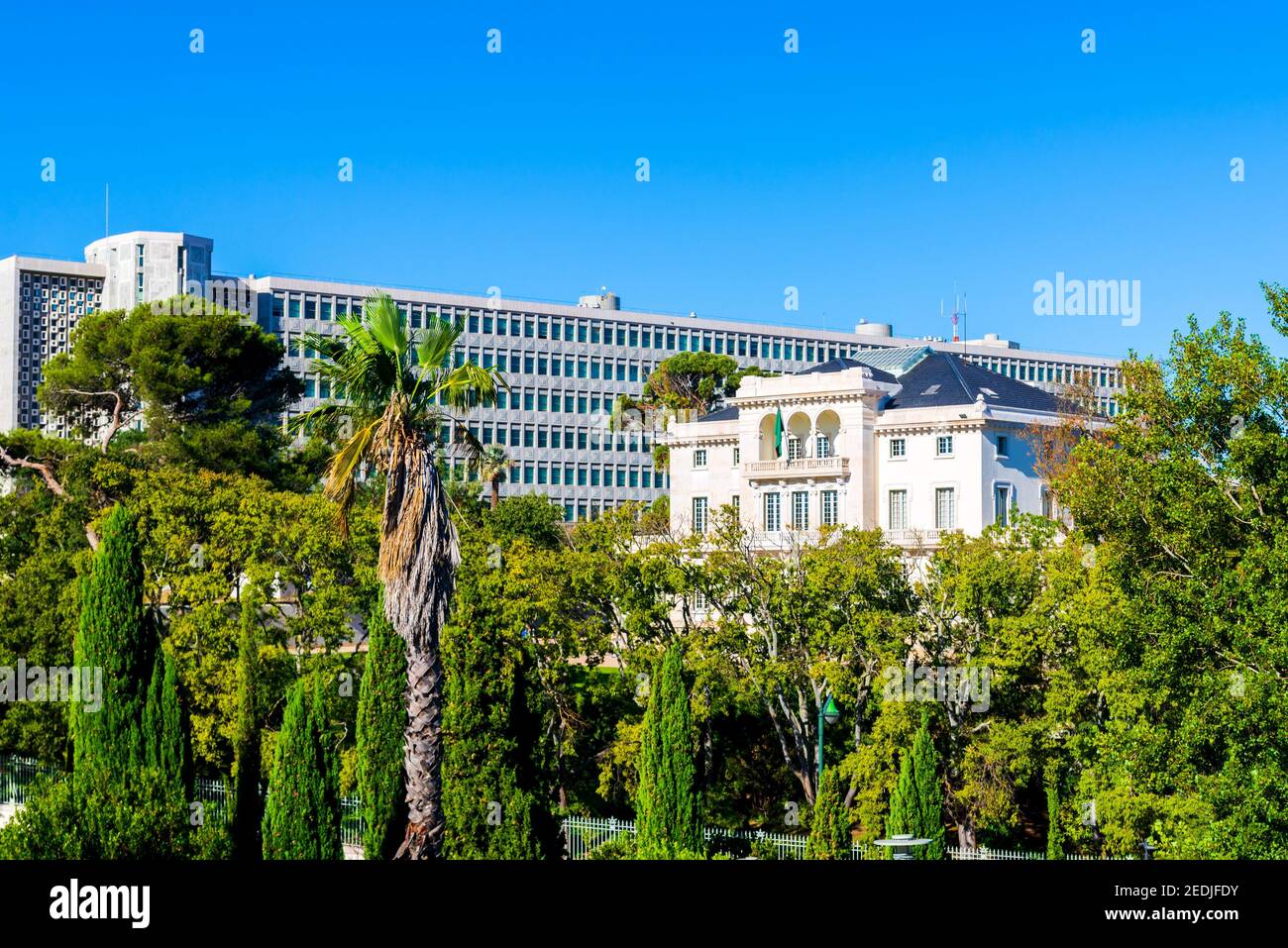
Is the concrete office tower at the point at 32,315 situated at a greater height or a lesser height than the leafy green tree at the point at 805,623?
greater

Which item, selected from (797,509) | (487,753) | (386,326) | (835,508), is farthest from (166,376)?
(386,326)

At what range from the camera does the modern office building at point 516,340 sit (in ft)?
433

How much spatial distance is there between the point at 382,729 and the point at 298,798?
2.95 metres

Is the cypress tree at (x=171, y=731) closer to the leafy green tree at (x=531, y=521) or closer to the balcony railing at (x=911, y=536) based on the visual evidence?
the balcony railing at (x=911, y=536)

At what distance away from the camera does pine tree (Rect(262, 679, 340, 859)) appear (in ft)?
97.7

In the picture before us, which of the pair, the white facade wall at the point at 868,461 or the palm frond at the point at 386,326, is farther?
the white facade wall at the point at 868,461

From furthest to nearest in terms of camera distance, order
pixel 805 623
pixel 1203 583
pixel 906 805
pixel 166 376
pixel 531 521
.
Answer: pixel 531 521, pixel 166 376, pixel 805 623, pixel 906 805, pixel 1203 583

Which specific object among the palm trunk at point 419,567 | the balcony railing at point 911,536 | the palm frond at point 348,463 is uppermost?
the balcony railing at point 911,536

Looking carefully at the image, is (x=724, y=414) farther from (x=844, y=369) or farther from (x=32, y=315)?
(x=32, y=315)

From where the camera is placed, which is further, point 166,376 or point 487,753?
point 166,376

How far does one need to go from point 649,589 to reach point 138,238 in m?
113

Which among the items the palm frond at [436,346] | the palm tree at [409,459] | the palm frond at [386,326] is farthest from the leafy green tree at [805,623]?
the palm frond at [386,326]

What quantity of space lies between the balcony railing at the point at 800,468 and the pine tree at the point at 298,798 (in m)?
49.1

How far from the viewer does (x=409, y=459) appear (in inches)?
973
